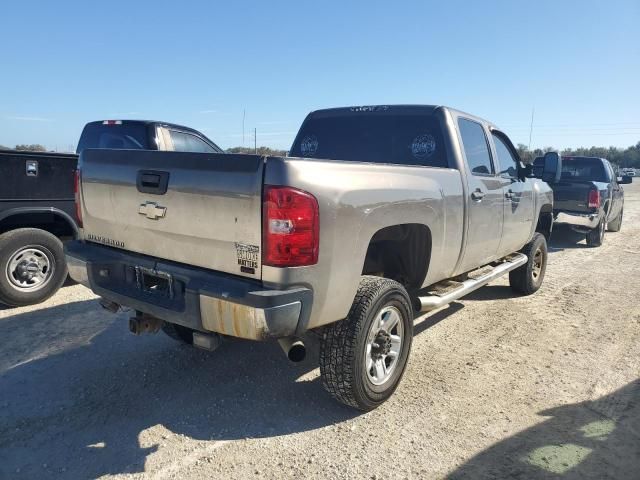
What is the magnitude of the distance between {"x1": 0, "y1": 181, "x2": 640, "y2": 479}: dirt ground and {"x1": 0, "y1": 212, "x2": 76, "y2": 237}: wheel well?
907 mm

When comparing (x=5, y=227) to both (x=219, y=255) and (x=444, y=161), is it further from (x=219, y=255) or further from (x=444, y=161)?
(x=444, y=161)

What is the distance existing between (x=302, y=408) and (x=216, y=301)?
1187 mm

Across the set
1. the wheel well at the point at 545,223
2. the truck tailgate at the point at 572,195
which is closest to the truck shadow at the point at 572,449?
the wheel well at the point at 545,223

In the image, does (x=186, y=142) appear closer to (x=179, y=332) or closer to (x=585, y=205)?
(x=179, y=332)

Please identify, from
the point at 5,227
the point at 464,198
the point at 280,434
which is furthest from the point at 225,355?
the point at 5,227

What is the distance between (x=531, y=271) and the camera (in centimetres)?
615

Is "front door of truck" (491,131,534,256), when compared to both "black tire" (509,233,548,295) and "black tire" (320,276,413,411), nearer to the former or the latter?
"black tire" (509,233,548,295)

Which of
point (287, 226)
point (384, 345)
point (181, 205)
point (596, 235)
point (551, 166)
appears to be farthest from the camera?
point (596, 235)

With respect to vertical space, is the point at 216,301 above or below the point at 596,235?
above

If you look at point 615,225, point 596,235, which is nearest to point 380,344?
point 596,235

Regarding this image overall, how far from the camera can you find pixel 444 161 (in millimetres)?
4074

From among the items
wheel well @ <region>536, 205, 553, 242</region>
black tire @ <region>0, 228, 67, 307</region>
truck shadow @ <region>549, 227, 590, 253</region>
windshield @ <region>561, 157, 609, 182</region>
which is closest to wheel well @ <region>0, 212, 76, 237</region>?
black tire @ <region>0, 228, 67, 307</region>

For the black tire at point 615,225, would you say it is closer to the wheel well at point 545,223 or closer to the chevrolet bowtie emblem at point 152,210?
the wheel well at point 545,223

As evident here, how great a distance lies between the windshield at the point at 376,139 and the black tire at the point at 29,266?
2.84m
